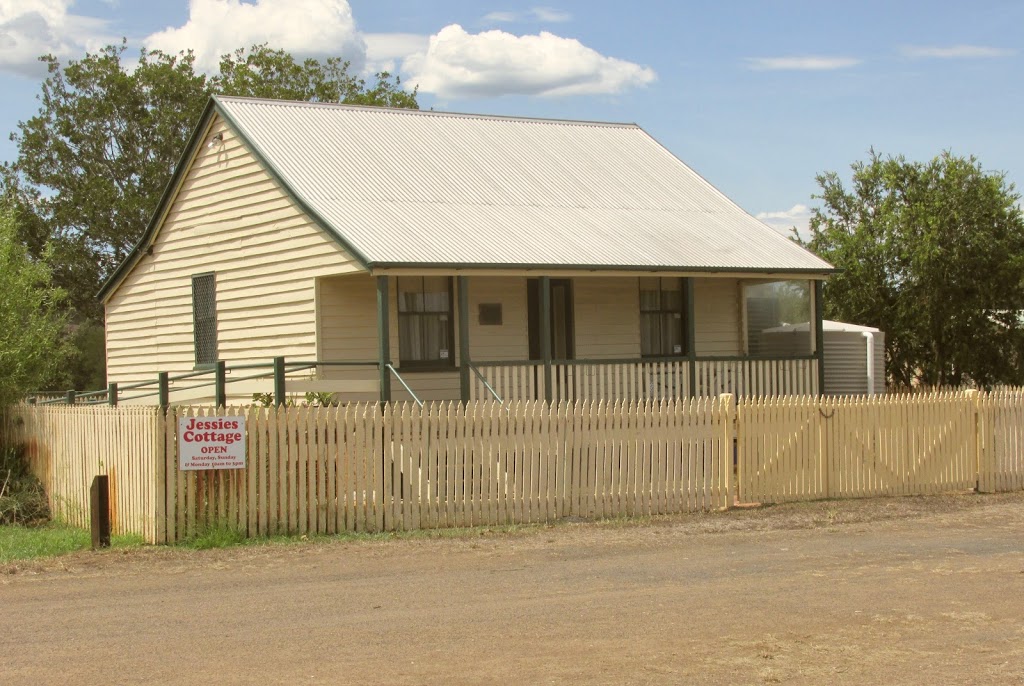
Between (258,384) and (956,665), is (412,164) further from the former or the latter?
(956,665)

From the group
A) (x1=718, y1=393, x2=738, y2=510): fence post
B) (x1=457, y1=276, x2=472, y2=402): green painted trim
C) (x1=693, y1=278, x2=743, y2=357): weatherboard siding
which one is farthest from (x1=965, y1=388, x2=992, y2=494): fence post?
(x1=457, y1=276, x2=472, y2=402): green painted trim

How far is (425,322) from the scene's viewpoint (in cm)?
1830

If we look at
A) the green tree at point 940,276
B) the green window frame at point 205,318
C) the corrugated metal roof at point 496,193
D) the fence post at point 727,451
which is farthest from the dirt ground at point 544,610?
the green tree at point 940,276

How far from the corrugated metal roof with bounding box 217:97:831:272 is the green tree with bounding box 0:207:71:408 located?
13.0 feet

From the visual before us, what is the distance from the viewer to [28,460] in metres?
16.8

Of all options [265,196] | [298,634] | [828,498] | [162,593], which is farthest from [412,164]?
[298,634]

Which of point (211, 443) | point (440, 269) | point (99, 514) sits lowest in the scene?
point (99, 514)

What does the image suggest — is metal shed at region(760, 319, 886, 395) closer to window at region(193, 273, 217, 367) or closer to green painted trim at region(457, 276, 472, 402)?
green painted trim at region(457, 276, 472, 402)

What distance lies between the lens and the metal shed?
855 inches

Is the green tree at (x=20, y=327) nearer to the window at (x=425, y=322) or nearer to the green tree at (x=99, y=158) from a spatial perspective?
the window at (x=425, y=322)

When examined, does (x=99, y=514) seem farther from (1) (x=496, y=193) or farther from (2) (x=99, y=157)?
(2) (x=99, y=157)

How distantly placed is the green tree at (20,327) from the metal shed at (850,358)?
12409 mm

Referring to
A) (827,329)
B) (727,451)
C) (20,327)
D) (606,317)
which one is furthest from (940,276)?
(20,327)

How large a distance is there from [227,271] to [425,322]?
3737 mm
